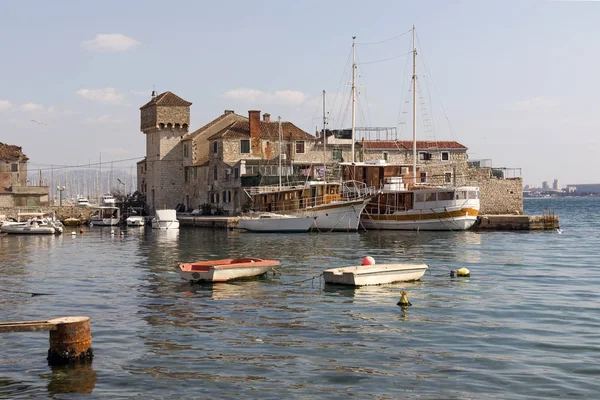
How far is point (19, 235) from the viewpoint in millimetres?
63688

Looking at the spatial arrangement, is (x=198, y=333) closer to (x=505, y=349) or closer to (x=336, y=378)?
(x=336, y=378)

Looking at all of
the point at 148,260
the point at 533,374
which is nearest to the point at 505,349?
the point at 533,374

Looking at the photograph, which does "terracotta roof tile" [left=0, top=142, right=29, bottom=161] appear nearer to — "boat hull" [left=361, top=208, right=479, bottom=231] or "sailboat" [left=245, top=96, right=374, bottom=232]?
"sailboat" [left=245, top=96, right=374, bottom=232]

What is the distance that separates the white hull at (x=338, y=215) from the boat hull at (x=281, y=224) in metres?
0.79

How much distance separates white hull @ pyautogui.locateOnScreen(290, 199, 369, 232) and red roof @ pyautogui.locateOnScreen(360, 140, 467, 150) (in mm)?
17375

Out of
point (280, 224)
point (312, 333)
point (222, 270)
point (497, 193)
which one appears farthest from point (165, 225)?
point (312, 333)

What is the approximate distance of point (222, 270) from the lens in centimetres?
2717

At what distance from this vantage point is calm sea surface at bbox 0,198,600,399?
14023 millimetres

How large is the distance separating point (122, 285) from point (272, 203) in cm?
3902

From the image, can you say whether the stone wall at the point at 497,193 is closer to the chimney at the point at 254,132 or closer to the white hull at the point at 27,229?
the chimney at the point at 254,132

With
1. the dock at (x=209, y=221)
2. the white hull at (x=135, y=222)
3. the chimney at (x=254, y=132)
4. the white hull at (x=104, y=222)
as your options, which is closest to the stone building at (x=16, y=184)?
the white hull at (x=104, y=222)

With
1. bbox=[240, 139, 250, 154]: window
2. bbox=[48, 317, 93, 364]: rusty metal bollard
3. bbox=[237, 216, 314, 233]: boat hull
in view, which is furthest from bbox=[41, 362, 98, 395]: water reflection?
bbox=[240, 139, 250, 154]: window

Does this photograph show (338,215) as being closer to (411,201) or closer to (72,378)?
(411,201)

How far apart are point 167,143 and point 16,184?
849 inches
